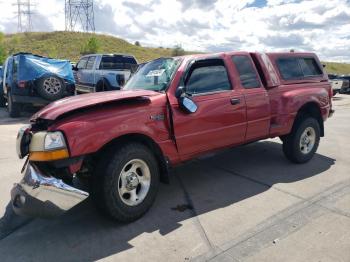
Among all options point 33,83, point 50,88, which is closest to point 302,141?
point 50,88

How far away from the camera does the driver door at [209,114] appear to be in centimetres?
438

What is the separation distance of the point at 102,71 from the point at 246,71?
9.01m

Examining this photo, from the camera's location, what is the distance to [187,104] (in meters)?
4.29

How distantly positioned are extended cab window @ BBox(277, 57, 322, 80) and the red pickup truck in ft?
0.08

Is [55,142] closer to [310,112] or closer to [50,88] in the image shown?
[310,112]

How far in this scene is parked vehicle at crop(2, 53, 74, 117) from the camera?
10883 mm

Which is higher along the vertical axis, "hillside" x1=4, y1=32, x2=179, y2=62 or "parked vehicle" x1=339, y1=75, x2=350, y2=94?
"hillside" x1=4, y1=32, x2=179, y2=62

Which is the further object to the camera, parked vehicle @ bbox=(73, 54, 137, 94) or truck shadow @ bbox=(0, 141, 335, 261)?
parked vehicle @ bbox=(73, 54, 137, 94)

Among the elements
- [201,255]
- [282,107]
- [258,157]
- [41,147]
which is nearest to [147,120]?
[41,147]

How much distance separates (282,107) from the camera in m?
5.54

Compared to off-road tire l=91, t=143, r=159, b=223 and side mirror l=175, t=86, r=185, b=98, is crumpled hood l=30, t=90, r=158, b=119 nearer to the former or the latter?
side mirror l=175, t=86, r=185, b=98

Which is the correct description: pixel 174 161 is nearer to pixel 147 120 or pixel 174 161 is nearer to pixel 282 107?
pixel 147 120

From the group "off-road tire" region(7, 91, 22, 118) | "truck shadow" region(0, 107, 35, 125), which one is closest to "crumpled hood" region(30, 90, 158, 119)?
"truck shadow" region(0, 107, 35, 125)

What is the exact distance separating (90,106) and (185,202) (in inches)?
67.0
